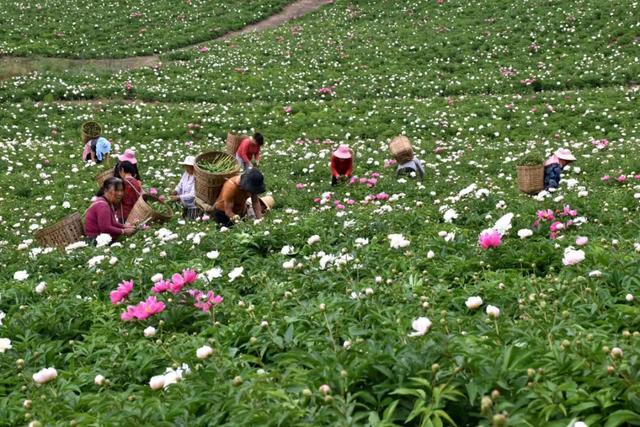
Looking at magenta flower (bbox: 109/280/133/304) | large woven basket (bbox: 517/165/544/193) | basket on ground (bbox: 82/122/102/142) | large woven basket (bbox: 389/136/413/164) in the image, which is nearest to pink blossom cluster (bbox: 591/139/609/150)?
large woven basket (bbox: 389/136/413/164)

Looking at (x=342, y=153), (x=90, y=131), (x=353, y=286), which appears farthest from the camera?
(x=90, y=131)

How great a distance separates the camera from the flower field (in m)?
2.39

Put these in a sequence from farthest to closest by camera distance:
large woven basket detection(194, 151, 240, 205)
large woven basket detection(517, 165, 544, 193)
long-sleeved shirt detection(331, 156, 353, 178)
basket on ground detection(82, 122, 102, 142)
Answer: basket on ground detection(82, 122, 102, 142) → long-sleeved shirt detection(331, 156, 353, 178) → large woven basket detection(194, 151, 240, 205) → large woven basket detection(517, 165, 544, 193)

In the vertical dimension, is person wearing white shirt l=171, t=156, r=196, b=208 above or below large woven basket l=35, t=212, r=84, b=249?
below

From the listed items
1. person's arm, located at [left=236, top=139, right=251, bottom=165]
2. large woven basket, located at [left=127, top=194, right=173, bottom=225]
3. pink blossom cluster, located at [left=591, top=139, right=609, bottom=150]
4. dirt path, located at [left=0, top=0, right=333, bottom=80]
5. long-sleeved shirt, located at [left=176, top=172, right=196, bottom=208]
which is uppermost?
large woven basket, located at [left=127, top=194, right=173, bottom=225]

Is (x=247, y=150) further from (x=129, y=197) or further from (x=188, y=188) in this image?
(x=129, y=197)

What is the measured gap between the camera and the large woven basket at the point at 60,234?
721 cm

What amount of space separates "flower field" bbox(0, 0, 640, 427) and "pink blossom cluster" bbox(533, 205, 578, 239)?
37mm

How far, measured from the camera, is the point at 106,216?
7016mm

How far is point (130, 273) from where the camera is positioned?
494 cm

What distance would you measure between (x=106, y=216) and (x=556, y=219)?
4.83 metres

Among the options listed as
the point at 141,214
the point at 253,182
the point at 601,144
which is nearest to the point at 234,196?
the point at 253,182

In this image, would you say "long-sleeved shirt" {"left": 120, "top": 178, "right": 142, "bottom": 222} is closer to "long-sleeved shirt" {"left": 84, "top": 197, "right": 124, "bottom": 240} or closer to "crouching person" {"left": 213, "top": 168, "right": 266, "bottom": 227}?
"long-sleeved shirt" {"left": 84, "top": 197, "right": 124, "bottom": 240}

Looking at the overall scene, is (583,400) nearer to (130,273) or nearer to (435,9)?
(130,273)
